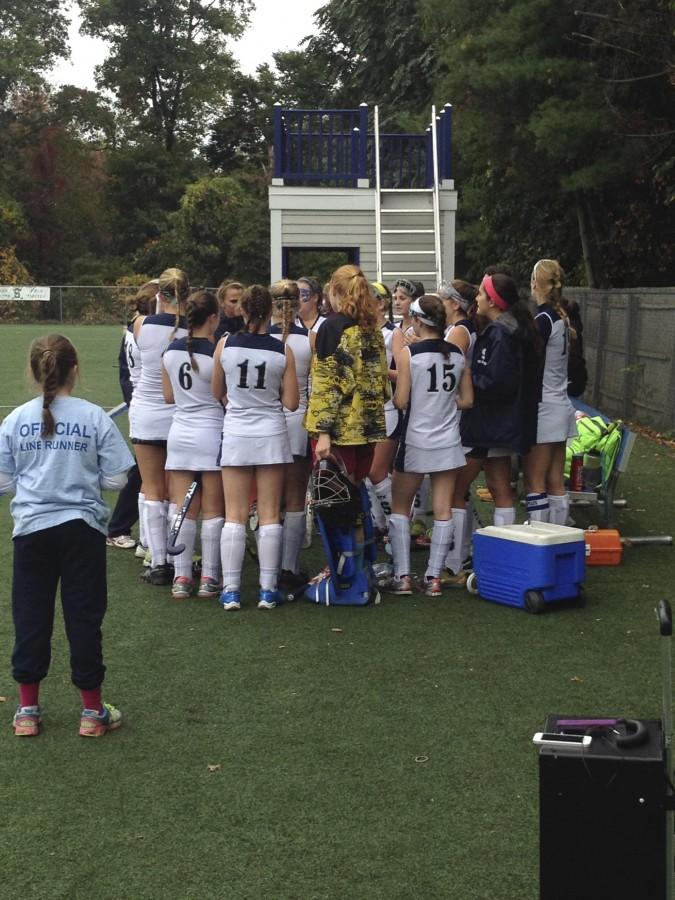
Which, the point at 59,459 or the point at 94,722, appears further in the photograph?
the point at 94,722

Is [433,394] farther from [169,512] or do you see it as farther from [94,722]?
[94,722]

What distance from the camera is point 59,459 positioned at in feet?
17.3

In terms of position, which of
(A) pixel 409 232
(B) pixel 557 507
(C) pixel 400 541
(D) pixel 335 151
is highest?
(D) pixel 335 151

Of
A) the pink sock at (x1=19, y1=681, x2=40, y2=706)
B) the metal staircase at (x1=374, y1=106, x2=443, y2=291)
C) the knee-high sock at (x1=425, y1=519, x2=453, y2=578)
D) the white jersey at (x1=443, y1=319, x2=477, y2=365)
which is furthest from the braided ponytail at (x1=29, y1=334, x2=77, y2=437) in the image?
the metal staircase at (x1=374, y1=106, x2=443, y2=291)

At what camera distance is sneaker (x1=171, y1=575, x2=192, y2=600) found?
26.1ft

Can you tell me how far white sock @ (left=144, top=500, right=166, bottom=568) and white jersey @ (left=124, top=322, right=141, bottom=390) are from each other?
812 mm

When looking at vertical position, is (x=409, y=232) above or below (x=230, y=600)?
above

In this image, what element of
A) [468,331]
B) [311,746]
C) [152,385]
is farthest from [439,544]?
[311,746]

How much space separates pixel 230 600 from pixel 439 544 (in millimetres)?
1333

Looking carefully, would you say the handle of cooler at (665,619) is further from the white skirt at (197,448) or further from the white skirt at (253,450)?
the white skirt at (197,448)

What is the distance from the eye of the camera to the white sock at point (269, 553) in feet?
24.8

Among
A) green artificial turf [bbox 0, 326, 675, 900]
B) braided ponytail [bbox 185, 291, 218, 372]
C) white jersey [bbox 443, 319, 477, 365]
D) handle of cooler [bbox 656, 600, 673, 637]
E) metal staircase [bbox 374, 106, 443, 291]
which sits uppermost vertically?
metal staircase [bbox 374, 106, 443, 291]

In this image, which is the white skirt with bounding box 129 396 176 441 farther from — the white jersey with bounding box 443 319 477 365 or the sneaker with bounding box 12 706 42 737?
the sneaker with bounding box 12 706 42 737

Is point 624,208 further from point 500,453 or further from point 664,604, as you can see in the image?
point 664,604
